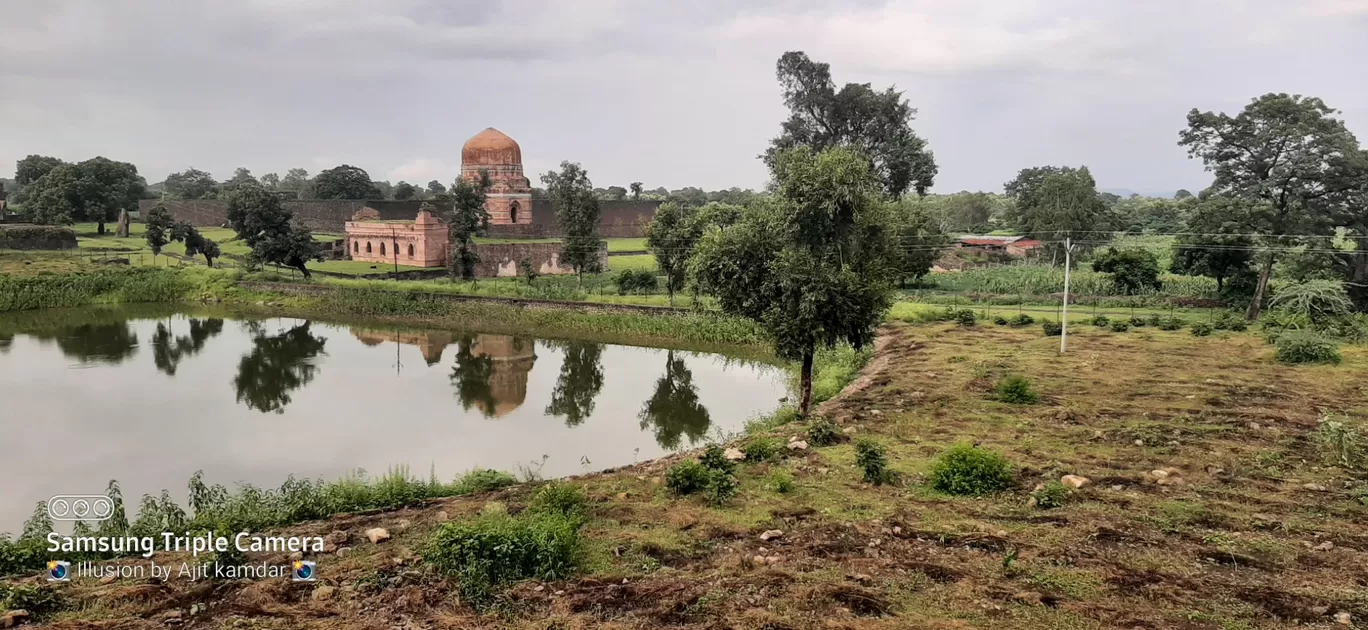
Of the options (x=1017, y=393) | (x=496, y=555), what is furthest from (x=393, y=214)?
(x=496, y=555)

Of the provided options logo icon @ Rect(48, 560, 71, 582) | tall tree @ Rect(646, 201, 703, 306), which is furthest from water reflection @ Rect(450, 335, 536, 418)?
logo icon @ Rect(48, 560, 71, 582)

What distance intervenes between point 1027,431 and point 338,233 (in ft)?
159

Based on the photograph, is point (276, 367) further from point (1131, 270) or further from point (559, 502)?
point (1131, 270)

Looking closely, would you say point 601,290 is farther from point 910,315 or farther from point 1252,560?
point 1252,560

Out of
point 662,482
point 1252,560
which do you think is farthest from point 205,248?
point 1252,560

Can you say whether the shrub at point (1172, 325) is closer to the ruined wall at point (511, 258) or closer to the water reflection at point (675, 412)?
the water reflection at point (675, 412)

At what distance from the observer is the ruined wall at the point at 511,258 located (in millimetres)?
37938

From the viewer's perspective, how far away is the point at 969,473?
923 cm

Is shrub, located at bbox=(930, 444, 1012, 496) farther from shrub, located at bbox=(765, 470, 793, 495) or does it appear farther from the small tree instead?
the small tree

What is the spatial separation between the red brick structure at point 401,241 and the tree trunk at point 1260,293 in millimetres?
32115

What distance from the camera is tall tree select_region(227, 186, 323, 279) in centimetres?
3516

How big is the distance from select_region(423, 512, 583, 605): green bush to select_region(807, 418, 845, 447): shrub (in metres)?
4.79

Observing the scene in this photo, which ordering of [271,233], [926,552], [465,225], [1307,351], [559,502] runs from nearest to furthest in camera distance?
1. [926,552]
2. [559,502]
3. [1307,351]
4. [465,225]
5. [271,233]

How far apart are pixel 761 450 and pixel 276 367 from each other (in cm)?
1500
